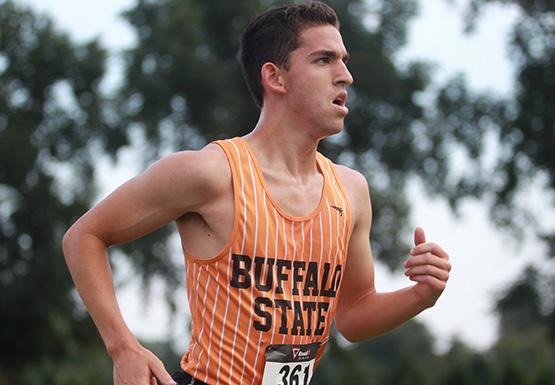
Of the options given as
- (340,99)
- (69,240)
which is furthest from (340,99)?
(69,240)

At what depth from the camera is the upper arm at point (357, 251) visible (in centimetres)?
404

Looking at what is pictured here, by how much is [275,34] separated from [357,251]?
97 centimetres

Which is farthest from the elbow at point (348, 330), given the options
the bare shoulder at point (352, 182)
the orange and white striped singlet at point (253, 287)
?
the bare shoulder at point (352, 182)

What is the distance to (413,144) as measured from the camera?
3038 centimetres

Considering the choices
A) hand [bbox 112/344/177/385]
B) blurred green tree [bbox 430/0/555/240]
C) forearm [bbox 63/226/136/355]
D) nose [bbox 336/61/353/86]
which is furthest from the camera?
blurred green tree [bbox 430/0/555/240]

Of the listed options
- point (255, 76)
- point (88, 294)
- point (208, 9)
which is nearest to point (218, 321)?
point (88, 294)

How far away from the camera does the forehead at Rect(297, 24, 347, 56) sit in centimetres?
381

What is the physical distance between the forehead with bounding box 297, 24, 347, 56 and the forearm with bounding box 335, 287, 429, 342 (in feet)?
3.32

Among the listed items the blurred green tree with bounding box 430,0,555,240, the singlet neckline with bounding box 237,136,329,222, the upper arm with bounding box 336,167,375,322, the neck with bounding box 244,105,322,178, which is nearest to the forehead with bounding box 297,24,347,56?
the neck with bounding box 244,105,322,178

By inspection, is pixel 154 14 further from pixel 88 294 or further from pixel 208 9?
pixel 88 294

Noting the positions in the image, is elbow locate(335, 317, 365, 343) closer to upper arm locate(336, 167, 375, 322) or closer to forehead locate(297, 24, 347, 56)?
upper arm locate(336, 167, 375, 322)

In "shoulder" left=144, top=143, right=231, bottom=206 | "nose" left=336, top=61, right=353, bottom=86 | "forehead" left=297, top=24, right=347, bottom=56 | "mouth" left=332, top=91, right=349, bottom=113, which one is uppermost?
"forehead" left=297, top=24, right=347, bottom=56

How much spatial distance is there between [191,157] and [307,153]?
0.57 metres

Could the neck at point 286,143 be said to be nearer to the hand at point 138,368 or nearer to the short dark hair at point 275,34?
the short dark hair at point 275,34
